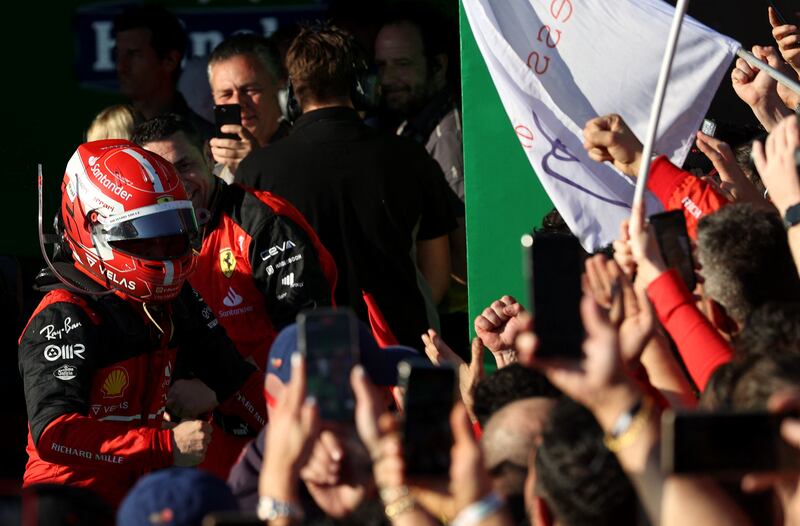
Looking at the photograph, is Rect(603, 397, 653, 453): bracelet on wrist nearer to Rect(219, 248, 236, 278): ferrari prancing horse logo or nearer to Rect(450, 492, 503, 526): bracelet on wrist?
Rect(450, 492, 503, 526): bracelet on wrist

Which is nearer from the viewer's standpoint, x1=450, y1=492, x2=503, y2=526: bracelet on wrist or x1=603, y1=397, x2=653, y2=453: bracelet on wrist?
x1=450, y1=492, x2=503, y2=526: bracelet on wrist

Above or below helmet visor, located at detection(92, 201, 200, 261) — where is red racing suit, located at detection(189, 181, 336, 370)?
below

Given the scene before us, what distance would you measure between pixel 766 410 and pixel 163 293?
104 inches

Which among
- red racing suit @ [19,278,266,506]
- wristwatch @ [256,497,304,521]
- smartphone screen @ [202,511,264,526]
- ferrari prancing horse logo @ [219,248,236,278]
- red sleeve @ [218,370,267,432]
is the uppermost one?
smartphone screen @ [202,511,264,526]

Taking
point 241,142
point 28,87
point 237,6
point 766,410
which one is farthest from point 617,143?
point 28,87

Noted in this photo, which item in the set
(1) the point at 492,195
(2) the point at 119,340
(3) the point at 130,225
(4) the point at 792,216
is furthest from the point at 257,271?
(4) the point at 792,216

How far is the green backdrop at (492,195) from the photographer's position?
19.4ft

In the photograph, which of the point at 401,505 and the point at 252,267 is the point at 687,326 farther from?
the point at 252,267

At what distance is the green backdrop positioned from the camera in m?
5.92

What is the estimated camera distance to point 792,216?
372 cm

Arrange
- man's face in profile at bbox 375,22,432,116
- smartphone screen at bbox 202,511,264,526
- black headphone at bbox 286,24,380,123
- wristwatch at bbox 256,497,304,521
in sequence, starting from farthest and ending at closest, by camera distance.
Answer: man's face in profile at bbox 375,22,432,116 → black headphone at bbox 286,24,380,123 → wristwatch at bbox 256,497,304,521 → smartphone screen at bbox 202,511,264,526

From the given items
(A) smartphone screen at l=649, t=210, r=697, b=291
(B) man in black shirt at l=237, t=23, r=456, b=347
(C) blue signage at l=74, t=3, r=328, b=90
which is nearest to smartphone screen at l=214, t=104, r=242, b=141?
(B) man in black shirt at l=237, t=23, r=456, b=347

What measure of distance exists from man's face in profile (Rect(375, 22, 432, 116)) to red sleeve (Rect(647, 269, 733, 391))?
3.80m

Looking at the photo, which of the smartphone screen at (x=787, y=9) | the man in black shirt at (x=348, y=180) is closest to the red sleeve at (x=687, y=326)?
the man in black shirt at (x=348, y=180)
